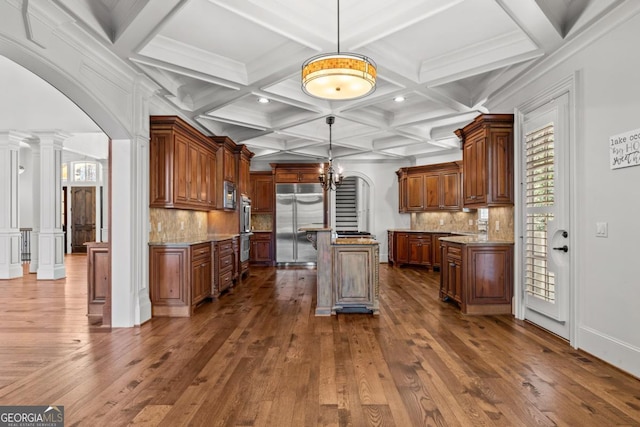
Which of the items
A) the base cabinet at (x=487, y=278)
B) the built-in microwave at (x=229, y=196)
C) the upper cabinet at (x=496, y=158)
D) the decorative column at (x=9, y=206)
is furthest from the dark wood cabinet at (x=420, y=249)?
the decorative column at (x=9, y=206)

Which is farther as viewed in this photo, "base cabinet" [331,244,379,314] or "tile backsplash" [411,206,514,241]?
"tile backsplash" [411,206,514,241]

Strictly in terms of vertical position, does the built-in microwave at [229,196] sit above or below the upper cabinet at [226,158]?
below

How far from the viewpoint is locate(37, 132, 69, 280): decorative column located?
24.3ft

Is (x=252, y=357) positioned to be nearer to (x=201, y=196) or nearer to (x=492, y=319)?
(x=492, y=319)

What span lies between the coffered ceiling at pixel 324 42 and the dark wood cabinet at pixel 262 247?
3.92 m

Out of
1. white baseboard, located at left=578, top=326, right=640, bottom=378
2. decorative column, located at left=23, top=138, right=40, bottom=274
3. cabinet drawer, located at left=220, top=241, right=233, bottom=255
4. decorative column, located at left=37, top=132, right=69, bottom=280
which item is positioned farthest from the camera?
decorative column, located at left=23, top=138, right=40, bottom=274

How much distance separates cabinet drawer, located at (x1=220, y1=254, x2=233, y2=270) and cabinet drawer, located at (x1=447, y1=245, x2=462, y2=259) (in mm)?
3484

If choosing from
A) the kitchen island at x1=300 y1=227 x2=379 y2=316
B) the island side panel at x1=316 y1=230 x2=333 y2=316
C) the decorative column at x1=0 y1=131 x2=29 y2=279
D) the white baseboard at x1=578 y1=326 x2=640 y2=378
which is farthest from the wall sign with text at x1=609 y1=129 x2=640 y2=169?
the decorative column at x1=0 y1=131 x2=29 y2=279

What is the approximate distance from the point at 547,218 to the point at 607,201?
868mm

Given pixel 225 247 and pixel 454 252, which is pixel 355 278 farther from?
pixel 225 247

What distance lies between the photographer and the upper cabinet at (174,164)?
191 inches

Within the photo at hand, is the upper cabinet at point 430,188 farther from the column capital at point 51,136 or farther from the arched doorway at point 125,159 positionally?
the column capital at point 51,136

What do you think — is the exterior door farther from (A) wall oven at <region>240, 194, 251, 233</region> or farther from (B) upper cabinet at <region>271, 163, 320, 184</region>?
(B) upper cabinet at <region>271, 163, 320, 184</region>

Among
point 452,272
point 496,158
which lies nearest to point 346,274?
point 452,272
